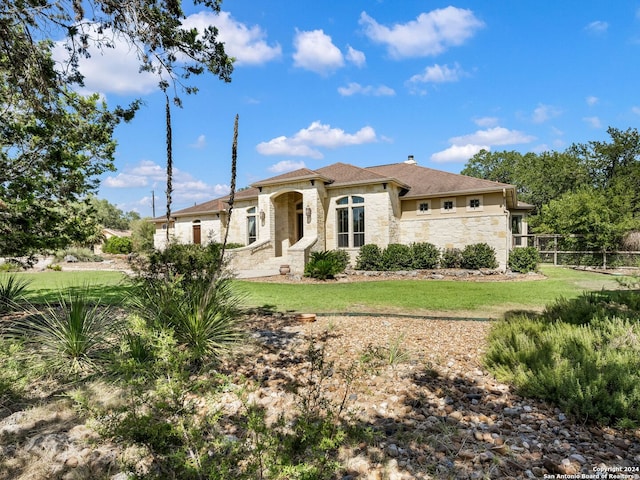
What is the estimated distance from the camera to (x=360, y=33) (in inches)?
440

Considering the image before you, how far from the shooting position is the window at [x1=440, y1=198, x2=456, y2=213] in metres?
18.5

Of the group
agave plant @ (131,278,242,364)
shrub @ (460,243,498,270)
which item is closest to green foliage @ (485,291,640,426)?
agave plant @ (131,278,242,364)

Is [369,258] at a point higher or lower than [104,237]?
lower

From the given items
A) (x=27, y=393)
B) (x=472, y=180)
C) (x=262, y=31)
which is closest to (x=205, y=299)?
(x=27, y=393)

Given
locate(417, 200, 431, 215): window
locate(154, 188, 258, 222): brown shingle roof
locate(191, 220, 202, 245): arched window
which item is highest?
locate(154, 188, 258, 222): brown shingle roof

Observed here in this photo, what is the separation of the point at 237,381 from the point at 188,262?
6.92 feet

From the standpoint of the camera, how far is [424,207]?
19109 mm

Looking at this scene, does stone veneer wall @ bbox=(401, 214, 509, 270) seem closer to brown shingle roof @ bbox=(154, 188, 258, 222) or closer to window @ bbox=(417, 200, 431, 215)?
window @ bbox=(417, 200, 431, 215)

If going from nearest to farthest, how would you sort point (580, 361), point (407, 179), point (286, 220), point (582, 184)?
point (580, 361)
point (407, 179)
point (286, 220)
point (582, 184)

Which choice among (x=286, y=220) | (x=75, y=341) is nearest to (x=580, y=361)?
(x=75, y=341)

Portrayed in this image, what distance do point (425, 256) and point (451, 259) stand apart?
1.31 metres

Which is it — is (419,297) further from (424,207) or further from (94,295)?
(424,207)

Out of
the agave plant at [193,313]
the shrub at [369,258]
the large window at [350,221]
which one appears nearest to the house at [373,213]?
the large window at [350,221]

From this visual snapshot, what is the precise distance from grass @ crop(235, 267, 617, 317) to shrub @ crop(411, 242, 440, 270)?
4.81m
